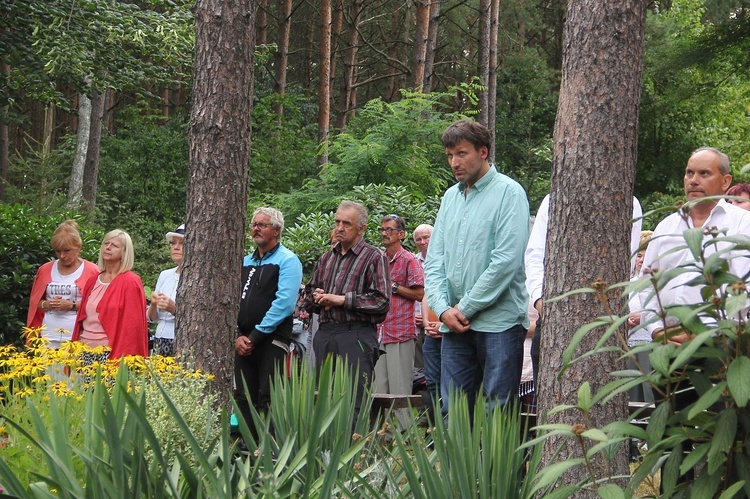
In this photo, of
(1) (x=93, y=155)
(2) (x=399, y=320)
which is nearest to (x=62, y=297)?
(2) (x=399, y=320)

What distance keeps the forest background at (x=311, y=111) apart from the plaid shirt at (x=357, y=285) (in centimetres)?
389

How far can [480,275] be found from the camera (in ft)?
17.5

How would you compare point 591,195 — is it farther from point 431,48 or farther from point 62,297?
point 431,48

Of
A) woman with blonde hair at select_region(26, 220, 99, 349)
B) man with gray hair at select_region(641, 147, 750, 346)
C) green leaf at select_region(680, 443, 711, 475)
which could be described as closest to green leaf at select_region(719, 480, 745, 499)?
green leaf at select_region(680, 443, 711, 475)

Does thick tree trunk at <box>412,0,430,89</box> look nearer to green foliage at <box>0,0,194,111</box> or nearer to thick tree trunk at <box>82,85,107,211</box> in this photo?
thick tree trunk at <box>82,85,107,211</box>

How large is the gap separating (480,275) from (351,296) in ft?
5.92

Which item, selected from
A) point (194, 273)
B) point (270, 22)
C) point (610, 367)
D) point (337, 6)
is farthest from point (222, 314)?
point (270, 22)

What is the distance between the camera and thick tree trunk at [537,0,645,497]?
450cm

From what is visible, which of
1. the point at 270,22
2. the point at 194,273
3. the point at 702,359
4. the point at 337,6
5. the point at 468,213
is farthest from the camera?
the point at 270,22

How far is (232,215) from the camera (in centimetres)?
621

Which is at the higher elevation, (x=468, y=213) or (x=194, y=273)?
(x=468, y=213)

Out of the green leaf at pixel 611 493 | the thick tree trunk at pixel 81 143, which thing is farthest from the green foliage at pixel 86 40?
the green leaf at pixel 611 493

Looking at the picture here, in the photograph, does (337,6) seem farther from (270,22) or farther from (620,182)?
(620,182)

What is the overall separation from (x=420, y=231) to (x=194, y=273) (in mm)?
3402
